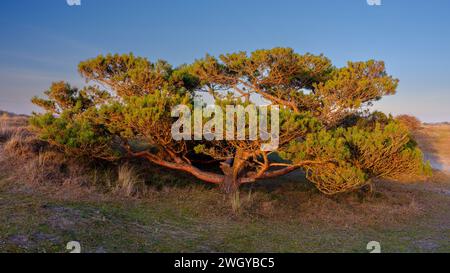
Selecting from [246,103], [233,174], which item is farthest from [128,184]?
[246,103]

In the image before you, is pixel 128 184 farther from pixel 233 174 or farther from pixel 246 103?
pixel 246 103

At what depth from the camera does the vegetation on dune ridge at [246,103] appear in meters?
7.72

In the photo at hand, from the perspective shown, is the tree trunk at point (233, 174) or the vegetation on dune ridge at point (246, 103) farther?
the tree trunk at point (233, 174)

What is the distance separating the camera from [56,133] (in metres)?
8.21

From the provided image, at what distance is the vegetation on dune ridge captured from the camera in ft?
25.3

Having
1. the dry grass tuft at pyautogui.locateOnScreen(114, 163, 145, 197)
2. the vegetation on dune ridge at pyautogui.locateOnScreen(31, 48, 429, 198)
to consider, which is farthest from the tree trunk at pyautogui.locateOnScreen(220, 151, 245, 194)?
the dry grass tuft at pyautogui.locateOnScreen(114, 163, 145, 197)

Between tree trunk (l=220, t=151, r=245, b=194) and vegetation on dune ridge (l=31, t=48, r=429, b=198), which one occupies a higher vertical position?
vegetation on dune ridge (l=31, t=48, r=429, b=198)

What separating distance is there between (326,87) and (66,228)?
302 inches

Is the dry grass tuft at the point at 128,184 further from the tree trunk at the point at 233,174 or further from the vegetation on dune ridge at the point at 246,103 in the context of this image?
the tree trunk at the point at 233,174

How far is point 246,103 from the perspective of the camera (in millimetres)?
7383

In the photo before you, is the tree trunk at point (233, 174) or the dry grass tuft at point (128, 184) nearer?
the dry grass tuft at point (128, 184)

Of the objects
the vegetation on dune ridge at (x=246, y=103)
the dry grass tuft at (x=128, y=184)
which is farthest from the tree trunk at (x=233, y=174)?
the dry grass tuft at (x=128, y=184)

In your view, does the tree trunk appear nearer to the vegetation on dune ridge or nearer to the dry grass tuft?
the vegetation on dune ridge

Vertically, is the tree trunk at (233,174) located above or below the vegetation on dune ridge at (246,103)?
below
